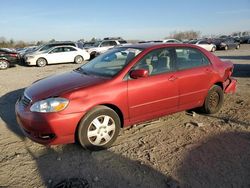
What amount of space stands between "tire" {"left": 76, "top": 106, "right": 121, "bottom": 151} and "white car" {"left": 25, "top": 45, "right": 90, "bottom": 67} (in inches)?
623

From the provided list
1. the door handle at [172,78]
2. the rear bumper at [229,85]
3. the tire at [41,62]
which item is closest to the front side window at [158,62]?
the door handle at [172,78]

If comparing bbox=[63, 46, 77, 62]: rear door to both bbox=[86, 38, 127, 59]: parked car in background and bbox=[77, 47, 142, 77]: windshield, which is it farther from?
bbox=[77, 47, 142, 77]: windshield

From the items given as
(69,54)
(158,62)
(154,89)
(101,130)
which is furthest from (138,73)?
(69,54)

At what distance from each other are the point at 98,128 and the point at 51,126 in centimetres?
73

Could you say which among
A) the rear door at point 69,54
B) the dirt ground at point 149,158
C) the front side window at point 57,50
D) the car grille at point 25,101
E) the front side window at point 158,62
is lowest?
the dirt ground at point 149,158

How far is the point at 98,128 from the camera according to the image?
421cm

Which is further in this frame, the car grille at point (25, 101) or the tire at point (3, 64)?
the tire at point (3, 64)

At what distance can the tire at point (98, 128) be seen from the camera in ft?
13.3

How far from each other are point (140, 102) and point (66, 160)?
1.52 m

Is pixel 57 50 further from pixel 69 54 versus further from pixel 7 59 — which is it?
pixel 7 59

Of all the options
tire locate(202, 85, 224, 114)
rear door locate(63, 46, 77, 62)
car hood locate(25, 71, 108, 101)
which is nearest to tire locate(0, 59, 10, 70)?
rear door locate(63, 46, 77, 62)

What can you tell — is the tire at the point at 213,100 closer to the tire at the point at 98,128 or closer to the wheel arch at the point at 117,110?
the wheel arch at the point at 117,110

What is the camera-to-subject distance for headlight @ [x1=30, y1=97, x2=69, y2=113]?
154 inches

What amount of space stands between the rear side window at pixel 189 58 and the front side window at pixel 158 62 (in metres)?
0.17
